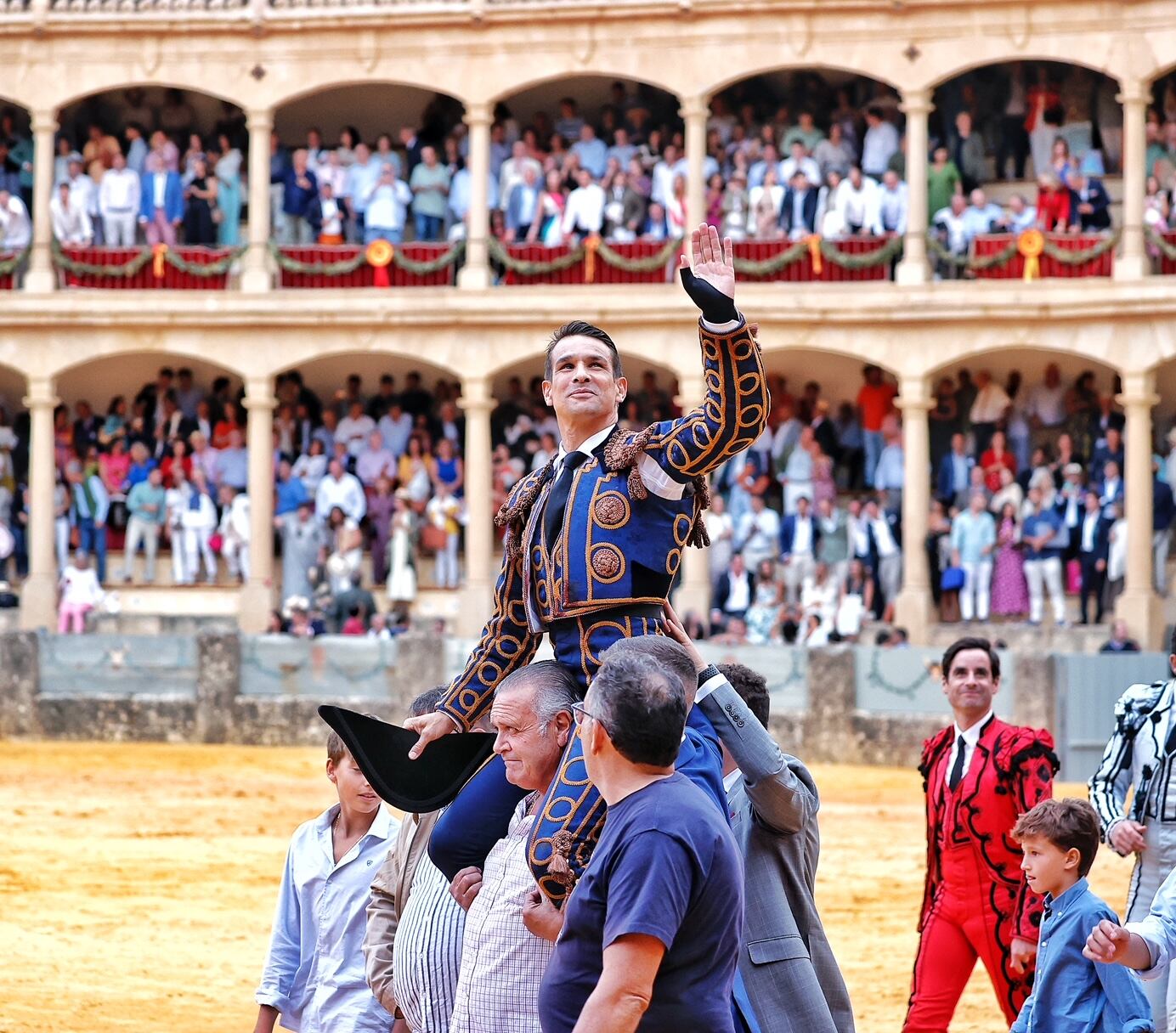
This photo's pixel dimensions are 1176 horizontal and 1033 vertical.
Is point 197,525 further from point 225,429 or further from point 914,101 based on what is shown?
point 914,101

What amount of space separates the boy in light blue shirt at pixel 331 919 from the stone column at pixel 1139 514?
17386 mm

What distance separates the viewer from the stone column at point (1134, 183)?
22.9 metres

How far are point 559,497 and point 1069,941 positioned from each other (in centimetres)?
189

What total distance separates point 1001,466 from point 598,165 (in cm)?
621

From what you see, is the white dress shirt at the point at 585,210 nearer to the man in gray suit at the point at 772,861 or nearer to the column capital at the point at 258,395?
the column capital at the point at 258,395

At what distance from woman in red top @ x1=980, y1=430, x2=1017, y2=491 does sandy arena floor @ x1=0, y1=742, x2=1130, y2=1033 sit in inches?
194

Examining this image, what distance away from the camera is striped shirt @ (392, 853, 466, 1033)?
4766 millimetres

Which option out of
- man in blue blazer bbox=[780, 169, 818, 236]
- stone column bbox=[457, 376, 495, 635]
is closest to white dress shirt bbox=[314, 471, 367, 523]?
stone column bbox=[457, 376, 495, 635]

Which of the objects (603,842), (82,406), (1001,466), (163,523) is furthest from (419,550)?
(603,842)

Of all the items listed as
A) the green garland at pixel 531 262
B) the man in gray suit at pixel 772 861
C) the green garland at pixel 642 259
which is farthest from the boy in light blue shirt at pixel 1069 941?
the green garland at pixel 531 262

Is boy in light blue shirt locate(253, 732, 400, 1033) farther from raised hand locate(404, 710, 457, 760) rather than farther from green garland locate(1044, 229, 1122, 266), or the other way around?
green garland locate(1044, 229, 1122, 266)

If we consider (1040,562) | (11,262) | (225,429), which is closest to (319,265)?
(225,429)

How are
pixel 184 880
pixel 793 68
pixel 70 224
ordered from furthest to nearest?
pixel 70 224
pixel 793 68
pixel 184 880

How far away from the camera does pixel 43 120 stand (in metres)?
25.3
